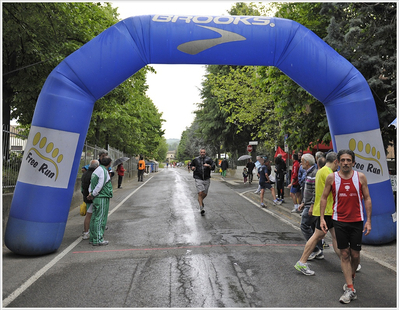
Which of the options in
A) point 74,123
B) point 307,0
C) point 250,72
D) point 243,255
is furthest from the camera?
point 250,72

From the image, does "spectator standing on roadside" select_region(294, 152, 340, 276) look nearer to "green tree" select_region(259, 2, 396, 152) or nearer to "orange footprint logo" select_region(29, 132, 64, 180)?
"orange footprint logo" select_region(29, 132, 64, 180)

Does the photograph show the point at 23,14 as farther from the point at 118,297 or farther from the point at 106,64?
the point at 118,297

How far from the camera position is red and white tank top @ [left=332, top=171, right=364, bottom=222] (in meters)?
4.48

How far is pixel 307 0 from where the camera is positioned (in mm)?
10602

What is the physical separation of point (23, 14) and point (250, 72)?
590 inches

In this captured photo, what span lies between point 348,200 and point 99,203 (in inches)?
187

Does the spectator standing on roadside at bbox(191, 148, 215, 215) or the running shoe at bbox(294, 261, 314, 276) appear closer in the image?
the running shoe at bbox(294, 261, 314, 276)

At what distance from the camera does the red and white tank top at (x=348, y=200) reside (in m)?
4.48

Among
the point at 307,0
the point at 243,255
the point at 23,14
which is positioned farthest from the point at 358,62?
the point at 23,14

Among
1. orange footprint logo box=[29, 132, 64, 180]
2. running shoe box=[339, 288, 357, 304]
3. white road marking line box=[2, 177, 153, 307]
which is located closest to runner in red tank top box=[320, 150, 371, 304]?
running shoe box=[339, 288, 357, 304]

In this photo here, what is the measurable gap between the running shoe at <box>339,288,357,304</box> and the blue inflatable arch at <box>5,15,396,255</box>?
306 cm

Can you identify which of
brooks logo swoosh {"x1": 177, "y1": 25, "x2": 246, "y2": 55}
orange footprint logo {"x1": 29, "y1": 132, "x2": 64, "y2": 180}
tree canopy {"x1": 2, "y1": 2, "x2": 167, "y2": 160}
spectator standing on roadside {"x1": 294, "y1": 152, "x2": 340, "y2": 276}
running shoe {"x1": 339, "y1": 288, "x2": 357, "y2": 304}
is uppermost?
tree canopy {"x1": 2, "y1": 2, "x2": 167, "y2": 160}

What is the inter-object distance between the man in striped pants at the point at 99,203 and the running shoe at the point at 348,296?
4563 mm

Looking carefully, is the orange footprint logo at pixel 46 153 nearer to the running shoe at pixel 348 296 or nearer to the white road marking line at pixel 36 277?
the white road marking line at pixel 36 277
